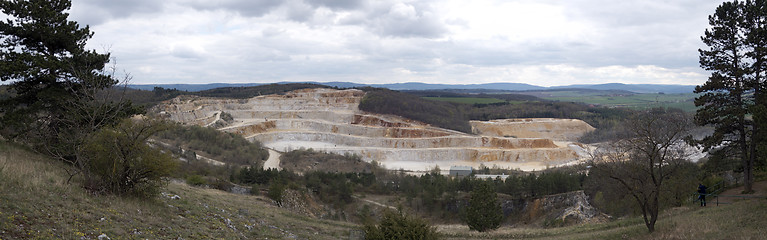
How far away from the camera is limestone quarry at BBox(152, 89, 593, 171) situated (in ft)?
203

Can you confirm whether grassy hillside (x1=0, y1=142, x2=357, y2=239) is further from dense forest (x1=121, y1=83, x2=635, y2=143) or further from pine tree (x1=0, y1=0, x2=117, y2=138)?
dense forest (x1=121, y1=83, x2=635, y2=143)


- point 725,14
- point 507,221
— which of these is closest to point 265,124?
point 507,221

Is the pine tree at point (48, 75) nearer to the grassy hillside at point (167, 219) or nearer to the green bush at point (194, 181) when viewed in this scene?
the grassy hillside at point (167, 219)

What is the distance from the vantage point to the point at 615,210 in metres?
23.4

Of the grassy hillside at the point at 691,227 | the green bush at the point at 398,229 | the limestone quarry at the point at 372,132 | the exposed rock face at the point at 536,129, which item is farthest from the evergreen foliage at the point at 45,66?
the exposed rock face at the point at 536,129

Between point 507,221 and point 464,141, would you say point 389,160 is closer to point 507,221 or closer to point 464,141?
point 464,141

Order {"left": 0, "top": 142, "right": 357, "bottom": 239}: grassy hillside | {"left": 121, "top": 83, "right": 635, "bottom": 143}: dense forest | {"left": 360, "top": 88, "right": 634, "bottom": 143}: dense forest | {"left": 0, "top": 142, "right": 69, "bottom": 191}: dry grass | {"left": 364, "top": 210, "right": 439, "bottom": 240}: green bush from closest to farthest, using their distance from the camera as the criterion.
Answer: {"left": 0, "top": 142, "right": 357, "bottom": 239}: grassy hillside, {"left": 0, "top": 142, "right": 69, "bottom": 191}: dry grass, {"left": 364, "top": 210, "right": 439, "bottom": 240}: green bush, {"left": 121, "top": 83, "right": 635, "bottom": 143}: dense forest, {"left": 360, "top": 88, "right": 634, "bottom": 143}: dense forest

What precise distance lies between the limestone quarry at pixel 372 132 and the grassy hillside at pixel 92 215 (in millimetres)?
40962

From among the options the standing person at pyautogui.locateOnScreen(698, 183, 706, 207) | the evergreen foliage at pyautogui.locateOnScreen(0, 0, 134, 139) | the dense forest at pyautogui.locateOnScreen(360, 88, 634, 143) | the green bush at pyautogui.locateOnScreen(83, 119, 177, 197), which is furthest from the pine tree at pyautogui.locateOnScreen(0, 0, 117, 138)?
the dense forest at pyautogui.locateOnScreen(360, 88, 634, 143)

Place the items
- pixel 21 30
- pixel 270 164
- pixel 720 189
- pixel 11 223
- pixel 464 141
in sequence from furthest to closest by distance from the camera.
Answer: pixel 464 141 → pixel 270 164 → pixel 720 189 → pixel 21 30 → pixel 11 223

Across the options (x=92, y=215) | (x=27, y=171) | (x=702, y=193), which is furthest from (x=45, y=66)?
(x=702, y=193)

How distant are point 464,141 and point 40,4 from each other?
5710 centimetres

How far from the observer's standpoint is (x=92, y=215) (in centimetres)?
952

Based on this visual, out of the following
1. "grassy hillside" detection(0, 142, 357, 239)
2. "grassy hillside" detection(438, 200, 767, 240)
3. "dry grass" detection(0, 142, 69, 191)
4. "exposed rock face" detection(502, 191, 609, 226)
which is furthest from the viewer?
"exposed rock face" detection(502, 191, 609, 226)
